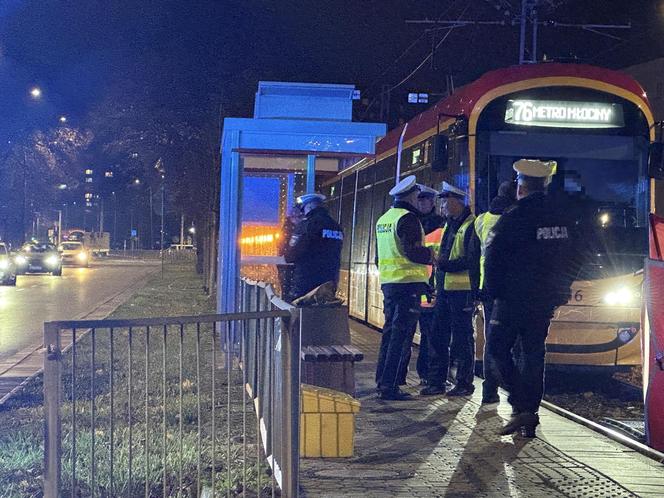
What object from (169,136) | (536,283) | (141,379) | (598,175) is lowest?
(141,379)

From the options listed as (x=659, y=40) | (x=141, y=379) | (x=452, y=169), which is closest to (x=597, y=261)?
(x=452, y=169)

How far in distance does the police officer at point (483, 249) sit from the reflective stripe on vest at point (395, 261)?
20.6 inches

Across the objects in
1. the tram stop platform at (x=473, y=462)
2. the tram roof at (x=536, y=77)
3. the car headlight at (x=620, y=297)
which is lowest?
the tram stop platform at (x=473, y=462)

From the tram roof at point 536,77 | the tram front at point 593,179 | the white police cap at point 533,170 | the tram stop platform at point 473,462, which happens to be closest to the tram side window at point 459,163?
the tram front at point 593,179

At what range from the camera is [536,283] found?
6938 mm

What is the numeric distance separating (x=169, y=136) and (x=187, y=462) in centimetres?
1939

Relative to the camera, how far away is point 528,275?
22.8 feet

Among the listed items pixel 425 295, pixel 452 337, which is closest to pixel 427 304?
pixel 425 295

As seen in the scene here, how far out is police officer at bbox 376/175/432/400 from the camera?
8.45 meters

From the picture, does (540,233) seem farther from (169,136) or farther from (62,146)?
(62,146)

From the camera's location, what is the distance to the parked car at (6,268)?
3221cm

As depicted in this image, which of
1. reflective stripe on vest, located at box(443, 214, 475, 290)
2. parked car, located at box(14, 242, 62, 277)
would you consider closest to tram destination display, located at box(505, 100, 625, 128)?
reflective stripe on vest, located at box(443, 214, 475, 290)

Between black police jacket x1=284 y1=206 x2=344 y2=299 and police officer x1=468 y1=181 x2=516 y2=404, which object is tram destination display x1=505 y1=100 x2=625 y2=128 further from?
black police jacket x1=284 y1=206 x2=344 y2=299

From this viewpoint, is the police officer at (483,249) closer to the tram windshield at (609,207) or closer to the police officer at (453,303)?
the police officer at (453,303)
